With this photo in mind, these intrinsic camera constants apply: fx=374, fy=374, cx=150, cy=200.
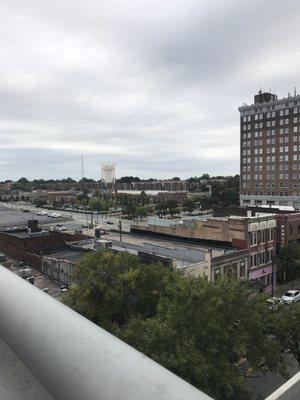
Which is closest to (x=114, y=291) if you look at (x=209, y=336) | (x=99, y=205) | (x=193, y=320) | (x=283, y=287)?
(x=193, y=320)

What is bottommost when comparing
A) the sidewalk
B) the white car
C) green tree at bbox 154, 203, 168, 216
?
the sidewalk

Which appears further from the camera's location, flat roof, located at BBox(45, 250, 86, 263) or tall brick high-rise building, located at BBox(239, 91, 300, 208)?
tall brick high-rise building, located at BBox(239, 91, 300, 208)

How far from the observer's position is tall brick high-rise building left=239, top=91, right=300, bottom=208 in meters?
109

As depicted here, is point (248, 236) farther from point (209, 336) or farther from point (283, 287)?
point (209, 336)

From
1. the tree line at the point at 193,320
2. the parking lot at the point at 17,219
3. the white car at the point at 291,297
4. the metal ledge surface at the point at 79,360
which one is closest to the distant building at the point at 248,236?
the white car at the point at 291,297

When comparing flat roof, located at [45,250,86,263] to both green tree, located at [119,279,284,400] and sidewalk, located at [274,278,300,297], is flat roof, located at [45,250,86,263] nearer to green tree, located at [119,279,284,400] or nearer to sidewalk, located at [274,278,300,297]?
sidewalk, located at [274,278,300,297]

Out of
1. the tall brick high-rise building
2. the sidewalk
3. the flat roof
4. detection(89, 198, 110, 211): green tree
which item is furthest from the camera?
detection(89, 198, 110, 211): green tree

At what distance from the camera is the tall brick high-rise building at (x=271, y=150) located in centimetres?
10900

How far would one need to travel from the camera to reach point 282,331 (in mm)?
20109

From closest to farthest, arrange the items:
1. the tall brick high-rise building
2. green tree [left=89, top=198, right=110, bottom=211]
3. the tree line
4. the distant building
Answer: the tree line
the distant building
the tall brick high-rise building
green tree [left=89, top=198, right=110, bottom=211]

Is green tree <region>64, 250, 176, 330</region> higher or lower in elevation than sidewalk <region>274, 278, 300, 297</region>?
higher

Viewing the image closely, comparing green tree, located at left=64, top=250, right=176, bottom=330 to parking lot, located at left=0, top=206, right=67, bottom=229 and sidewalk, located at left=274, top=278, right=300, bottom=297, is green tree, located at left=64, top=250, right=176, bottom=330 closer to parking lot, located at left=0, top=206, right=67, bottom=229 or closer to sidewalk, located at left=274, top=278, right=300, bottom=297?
sidewalk, located at left=274, top=278, right=300, bottom=297

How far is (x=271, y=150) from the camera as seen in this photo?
372 feet

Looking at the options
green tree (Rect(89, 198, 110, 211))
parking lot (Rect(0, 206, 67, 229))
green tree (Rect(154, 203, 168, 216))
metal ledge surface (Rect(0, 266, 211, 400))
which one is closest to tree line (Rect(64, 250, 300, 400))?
metal ledge surface (Rect(0, 266, 211, 400))
